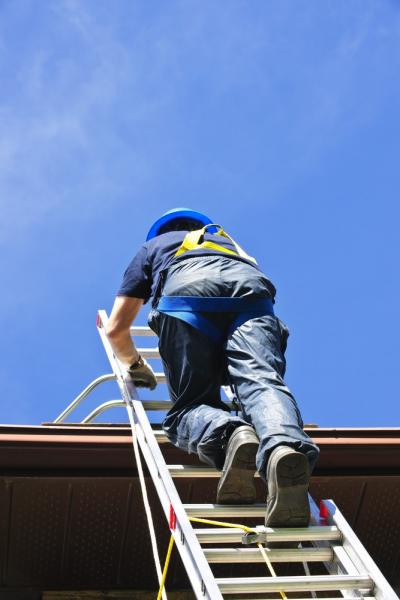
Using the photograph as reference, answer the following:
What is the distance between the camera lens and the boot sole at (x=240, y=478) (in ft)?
11.8

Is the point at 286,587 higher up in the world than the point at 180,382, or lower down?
lower down

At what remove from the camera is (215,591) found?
119 inches

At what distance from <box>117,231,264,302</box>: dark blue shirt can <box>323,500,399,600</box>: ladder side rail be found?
146 centimetres

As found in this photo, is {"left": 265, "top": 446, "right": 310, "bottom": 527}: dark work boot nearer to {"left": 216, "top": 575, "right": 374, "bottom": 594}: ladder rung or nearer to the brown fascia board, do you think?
{"left": 216, "top": 575, "right": 374, "bottom": 594}: ladder rung

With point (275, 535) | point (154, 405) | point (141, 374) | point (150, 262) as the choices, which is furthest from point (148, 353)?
point (275, 535)

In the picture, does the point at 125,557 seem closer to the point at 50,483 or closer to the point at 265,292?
the point at 50,483

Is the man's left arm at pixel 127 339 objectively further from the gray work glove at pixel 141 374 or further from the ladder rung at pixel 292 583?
the ladder rung at pixel 292 583

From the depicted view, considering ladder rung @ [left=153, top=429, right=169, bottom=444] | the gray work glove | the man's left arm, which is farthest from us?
the gray work glove

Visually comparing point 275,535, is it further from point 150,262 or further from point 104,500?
point 150,262

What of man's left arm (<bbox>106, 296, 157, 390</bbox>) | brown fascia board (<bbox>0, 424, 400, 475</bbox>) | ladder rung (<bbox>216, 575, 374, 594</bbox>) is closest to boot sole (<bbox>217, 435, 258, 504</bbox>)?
ladder rung (<bbox>216, 575, 374, 594</bbox>)

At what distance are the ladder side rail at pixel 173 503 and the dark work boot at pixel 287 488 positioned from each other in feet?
1.12

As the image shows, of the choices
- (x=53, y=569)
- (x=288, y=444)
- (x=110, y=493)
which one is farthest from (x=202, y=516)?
(x=53, y=569)

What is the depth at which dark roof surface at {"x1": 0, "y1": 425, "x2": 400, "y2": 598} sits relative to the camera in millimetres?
4539

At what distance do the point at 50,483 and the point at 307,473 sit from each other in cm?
Answer: 162
